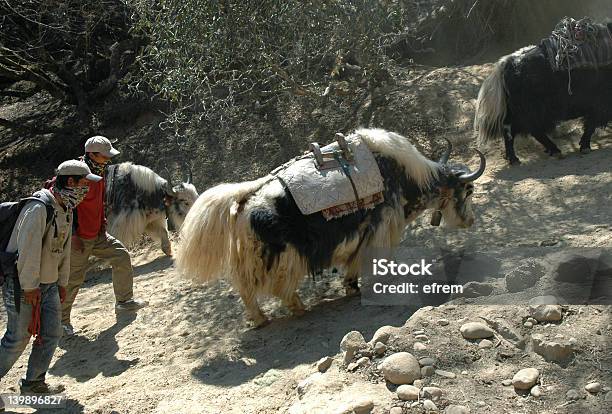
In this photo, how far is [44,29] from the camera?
11.4m

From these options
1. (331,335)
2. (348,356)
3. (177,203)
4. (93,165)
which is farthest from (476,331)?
(177,203)

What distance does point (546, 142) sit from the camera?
790cm

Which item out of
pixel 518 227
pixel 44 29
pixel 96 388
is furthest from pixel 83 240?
pixel 44 29

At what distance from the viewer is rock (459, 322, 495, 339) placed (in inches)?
147

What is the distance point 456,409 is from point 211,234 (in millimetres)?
2458

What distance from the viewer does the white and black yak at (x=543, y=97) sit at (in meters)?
7.85

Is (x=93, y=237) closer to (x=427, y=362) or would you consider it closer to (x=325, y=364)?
(x=325, y=364)

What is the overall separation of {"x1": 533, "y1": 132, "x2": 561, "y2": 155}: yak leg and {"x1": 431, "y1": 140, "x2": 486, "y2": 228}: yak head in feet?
7.57

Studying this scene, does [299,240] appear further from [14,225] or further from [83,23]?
[83,23]

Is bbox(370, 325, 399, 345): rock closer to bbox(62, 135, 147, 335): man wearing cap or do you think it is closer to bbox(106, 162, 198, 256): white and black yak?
bbox(62, 135, 147, 335): man wearing cap

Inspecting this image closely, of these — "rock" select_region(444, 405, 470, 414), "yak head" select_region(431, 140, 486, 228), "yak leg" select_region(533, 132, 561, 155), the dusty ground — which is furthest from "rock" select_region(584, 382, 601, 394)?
"yak leg" select_region(533, 132, 561, 155)

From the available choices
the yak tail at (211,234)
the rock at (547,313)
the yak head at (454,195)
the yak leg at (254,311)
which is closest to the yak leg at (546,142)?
the yak head at (454,195)

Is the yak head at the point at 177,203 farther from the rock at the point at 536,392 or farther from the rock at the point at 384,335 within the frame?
the rock at the point at 536,392

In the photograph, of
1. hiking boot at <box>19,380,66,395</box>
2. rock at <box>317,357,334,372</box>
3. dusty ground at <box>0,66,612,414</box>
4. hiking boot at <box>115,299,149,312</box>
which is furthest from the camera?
hiking boot at <box>115,299,149,312</box>
